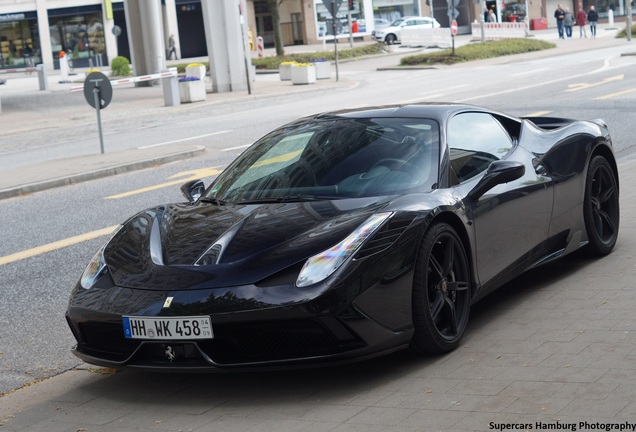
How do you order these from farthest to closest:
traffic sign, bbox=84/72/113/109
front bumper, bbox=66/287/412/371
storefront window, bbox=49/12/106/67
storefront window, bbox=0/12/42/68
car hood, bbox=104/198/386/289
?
storefront window, bbox=49/12/106/67 < storefront window, bbox=0/12/42/68 < traffic sign, bbox=84/72/113/109 < car hood, bbox=104/198/386/289 < front bumper, bbox=66/287/412/371

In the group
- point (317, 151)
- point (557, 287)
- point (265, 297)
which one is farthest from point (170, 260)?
point (557, 287)

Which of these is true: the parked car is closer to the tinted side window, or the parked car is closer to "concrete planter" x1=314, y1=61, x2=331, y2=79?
"concrete planter" x1=314, y1=61, x2=331, y2=79

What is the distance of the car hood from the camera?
16.6ft

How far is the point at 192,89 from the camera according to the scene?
105ft

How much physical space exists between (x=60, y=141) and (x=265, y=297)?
63.5 ft

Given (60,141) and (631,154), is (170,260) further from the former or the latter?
(60,141)

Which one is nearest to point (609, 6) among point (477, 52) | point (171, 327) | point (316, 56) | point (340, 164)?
point (316, 56)

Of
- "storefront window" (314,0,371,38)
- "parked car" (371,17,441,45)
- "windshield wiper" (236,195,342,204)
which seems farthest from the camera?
"storefront window" (314,0,371,38)

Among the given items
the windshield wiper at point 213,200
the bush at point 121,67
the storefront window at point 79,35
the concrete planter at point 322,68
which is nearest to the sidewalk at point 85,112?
the concrete planter at point 322,68

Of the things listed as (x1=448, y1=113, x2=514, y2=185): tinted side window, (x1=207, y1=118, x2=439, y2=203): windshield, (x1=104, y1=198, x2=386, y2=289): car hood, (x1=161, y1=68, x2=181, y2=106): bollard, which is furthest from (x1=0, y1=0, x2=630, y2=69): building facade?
(x1=104, y1=198, x2=386, y2=289): car hood

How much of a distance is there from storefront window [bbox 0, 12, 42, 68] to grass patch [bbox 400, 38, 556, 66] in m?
37.7

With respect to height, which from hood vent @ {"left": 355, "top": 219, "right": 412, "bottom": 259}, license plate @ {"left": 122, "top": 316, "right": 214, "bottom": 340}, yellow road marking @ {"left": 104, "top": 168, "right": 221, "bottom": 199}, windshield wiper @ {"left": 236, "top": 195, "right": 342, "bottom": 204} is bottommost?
yellow road marking @ {"left": 104, "top": 168, "right": 221, "bottom": 199}

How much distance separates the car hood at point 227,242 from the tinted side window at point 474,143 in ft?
2.62

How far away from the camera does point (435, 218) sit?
5551 mm
